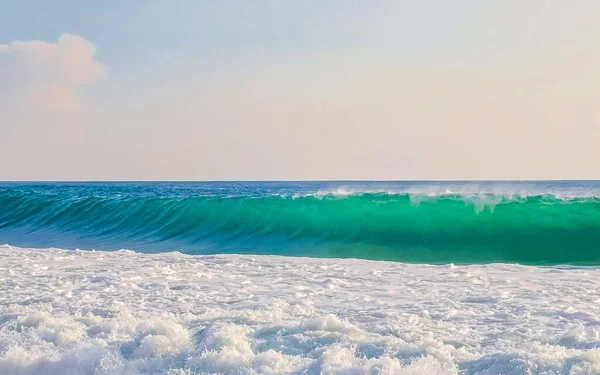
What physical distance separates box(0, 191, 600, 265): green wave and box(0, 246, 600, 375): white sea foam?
4934 mm

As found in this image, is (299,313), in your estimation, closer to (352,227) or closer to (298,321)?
(298,321)

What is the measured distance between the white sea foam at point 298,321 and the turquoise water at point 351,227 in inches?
197

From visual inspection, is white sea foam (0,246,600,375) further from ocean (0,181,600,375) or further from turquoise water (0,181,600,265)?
turquoise water (0,181,600,265)

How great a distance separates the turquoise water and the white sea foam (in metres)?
5.00

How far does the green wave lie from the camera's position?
473 inches

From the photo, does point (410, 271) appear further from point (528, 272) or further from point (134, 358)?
point (134, 358)

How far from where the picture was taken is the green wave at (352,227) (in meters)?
12.0

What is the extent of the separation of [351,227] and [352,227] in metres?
0.03

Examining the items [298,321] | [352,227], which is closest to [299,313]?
[298,321]

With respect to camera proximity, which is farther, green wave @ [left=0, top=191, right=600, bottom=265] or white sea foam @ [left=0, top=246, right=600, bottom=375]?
green wave @ [left=0, top=191, right=600, bottom=265]

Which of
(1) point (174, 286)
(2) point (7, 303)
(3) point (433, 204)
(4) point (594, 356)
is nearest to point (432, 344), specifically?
(4) point (594, 356)

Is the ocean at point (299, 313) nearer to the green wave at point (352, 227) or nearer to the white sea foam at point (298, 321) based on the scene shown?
the white sea foam at point (298, 321)

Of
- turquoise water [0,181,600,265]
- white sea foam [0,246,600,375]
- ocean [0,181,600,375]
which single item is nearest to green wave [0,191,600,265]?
turquoise water [0,181,600,265]

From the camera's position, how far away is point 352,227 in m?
14.6
